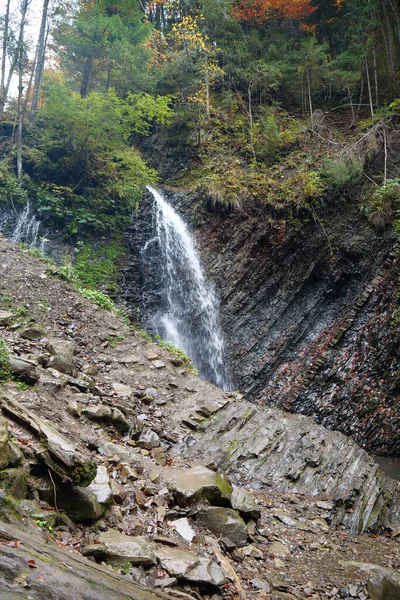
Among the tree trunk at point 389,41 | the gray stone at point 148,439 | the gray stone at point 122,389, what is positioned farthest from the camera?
the tree trunk at point 389,41

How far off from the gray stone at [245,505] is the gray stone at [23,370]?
10.4ft

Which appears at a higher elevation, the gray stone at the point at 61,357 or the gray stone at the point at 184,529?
the gray stone at the point at 61,357

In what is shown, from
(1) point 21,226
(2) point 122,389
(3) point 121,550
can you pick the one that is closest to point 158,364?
(2) point 122,389

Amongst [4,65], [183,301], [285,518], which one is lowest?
[285,518]

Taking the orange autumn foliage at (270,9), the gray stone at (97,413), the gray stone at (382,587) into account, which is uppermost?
the orange autumn foliage at (270,9)

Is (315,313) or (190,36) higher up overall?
(190,36)

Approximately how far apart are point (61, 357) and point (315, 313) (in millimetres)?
7330

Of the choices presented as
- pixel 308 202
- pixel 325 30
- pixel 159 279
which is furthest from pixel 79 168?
pixel 325 30

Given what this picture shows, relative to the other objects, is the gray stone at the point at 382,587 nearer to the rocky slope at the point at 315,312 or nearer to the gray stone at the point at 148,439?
the gray stone at the point at 148,439

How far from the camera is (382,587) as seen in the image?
141 inches

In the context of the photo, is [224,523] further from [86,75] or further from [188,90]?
[86,75]

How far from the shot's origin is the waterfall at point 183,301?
11375 millimetres

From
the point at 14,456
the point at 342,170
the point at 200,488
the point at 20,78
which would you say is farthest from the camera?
the point at 20,78

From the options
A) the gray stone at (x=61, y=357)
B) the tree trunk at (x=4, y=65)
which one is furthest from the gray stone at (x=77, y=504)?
the tree trunk at (x=4, y=65)
